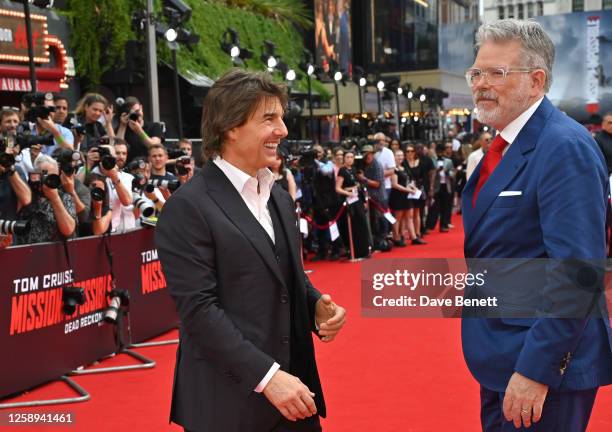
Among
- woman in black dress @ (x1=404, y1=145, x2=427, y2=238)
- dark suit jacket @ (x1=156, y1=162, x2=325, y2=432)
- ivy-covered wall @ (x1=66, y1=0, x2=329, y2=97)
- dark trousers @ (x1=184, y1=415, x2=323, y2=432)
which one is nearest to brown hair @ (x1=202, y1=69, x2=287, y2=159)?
dark suit jacket @ (x1=156, y1=162, x2=325, y2=432)

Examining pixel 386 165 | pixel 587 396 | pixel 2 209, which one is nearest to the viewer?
pixel 587 396

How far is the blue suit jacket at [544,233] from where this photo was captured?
215cm

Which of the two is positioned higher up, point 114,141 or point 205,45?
point 205,45

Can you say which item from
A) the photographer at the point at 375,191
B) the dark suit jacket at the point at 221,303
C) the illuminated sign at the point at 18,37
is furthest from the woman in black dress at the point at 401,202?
the dark suit jacket at the point at 221,303

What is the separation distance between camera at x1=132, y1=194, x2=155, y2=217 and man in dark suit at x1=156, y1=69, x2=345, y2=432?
466 centimetres

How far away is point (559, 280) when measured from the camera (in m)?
2.15

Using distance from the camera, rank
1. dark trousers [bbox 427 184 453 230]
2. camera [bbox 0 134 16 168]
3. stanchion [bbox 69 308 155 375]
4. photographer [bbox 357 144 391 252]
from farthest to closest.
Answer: dark trousers [bbox 427 184 453 230]
photographer [bbox 357 144 391 252]
stanchion [bbox 69 308 155 375]
camera [bbox 0 134 16 168]

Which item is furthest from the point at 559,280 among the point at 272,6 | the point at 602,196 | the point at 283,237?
the point at 272,6

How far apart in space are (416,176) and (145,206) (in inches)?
344

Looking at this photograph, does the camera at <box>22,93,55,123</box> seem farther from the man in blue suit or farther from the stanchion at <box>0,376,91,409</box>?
the man in blue suit

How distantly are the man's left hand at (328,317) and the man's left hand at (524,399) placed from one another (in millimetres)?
563

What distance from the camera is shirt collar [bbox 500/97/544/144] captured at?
241 cm

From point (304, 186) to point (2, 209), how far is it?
7.08 metres

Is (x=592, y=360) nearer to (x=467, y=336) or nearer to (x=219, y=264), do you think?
(x=467, y=336)
